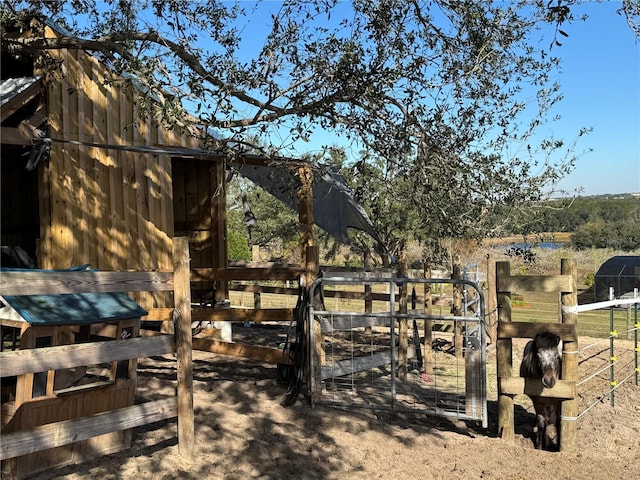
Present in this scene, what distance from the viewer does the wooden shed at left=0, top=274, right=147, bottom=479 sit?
13.2 feet

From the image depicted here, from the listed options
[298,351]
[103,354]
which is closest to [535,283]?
[298,351]

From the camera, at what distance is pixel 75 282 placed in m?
3.97

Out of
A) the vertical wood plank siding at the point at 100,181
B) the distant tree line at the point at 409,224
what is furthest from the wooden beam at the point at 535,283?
the vertical wood plank siding at the point at 100,181

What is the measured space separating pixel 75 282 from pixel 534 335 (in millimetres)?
4160

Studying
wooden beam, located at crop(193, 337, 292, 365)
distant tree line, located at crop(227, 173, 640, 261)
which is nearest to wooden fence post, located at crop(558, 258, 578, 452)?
distant tree line, located at crop(227, 173, 640, 261)

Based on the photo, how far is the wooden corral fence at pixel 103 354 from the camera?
3.69 metres

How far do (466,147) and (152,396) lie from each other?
4.29m

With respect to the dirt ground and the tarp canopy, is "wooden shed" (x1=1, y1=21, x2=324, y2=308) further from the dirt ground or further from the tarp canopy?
the dirt ground

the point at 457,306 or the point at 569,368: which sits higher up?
the point at 457,306

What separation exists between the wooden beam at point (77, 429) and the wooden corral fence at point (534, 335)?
3.21 meters

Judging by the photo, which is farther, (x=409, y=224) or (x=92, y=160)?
(x=409, y=224)

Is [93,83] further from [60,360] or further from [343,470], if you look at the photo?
[343,470]

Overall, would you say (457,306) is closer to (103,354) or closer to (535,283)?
(535,283)

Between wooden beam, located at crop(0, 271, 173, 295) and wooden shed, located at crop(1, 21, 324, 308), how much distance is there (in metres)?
2.03
